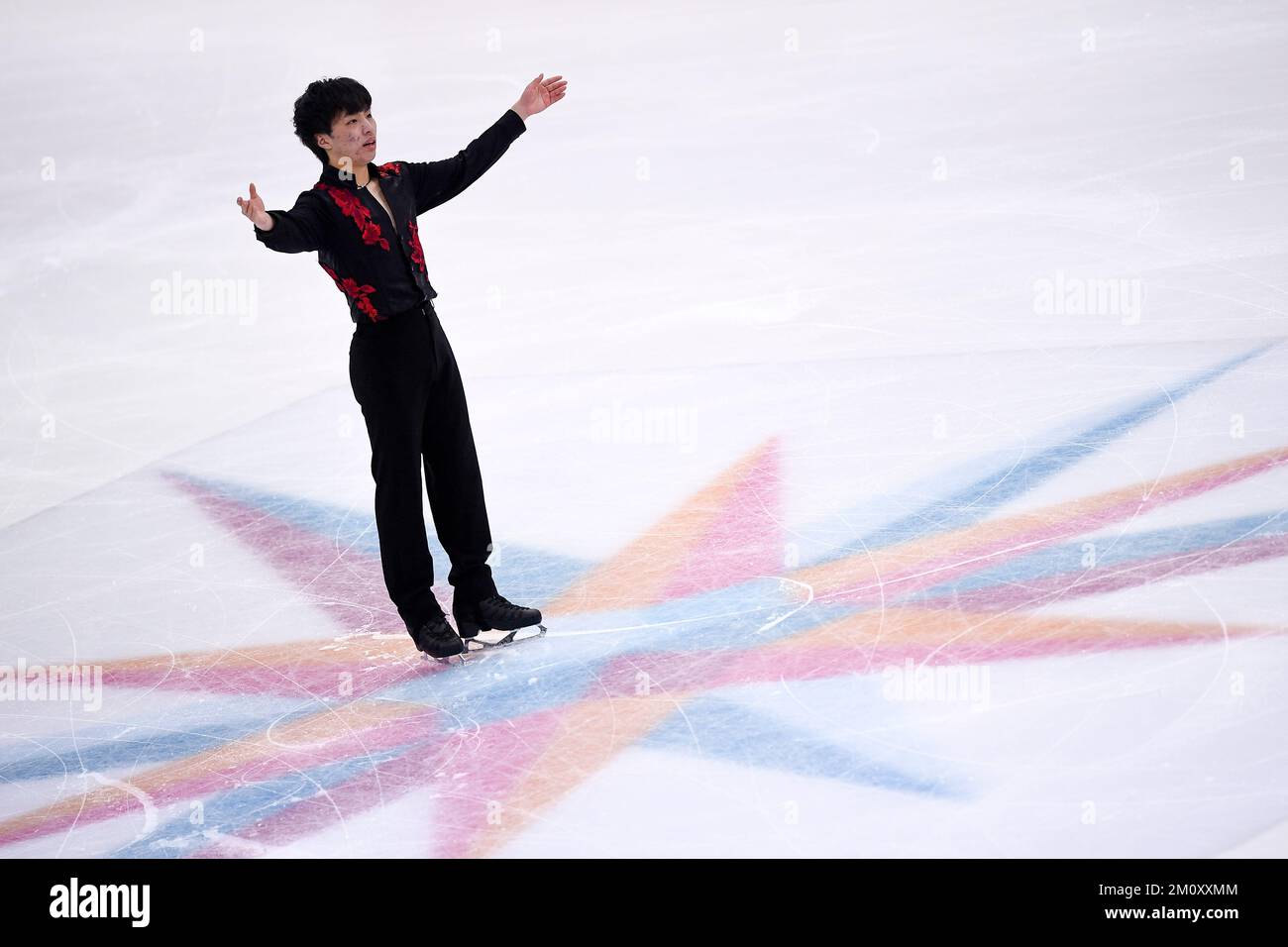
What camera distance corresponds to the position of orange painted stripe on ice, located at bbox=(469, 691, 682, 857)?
3684mm

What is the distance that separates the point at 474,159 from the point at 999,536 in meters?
2.03

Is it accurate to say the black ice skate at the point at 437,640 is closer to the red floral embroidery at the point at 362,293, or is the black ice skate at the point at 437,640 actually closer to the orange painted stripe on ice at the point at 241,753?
the orange painted stripe on ice at the point at 241,753

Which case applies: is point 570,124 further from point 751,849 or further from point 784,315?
point 751,849

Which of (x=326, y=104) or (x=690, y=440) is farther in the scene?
(x=690, y=440)

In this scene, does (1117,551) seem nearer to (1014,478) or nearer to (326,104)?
(1014,478)

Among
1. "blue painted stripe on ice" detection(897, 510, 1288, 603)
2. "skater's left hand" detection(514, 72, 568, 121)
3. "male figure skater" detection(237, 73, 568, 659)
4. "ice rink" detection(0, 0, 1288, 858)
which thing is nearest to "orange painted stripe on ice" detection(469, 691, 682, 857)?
"ice rink" detection(0, 0, 1288, 858)

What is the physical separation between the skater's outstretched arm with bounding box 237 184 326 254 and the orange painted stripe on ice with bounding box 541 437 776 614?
140cm

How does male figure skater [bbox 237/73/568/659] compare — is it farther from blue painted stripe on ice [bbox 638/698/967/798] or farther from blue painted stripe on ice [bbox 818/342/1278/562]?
blue painted stripe on ice [bbox 818/342/1278/562]

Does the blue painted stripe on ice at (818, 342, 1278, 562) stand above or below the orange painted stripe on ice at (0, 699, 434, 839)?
above

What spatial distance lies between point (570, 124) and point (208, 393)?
3.37 metres

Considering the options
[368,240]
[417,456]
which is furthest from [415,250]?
[417,456]

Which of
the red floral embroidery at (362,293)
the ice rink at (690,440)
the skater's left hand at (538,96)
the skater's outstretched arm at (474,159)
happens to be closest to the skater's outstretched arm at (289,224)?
the red floral embroidery at (362,293)

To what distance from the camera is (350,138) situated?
4348 mm

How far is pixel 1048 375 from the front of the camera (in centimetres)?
615
